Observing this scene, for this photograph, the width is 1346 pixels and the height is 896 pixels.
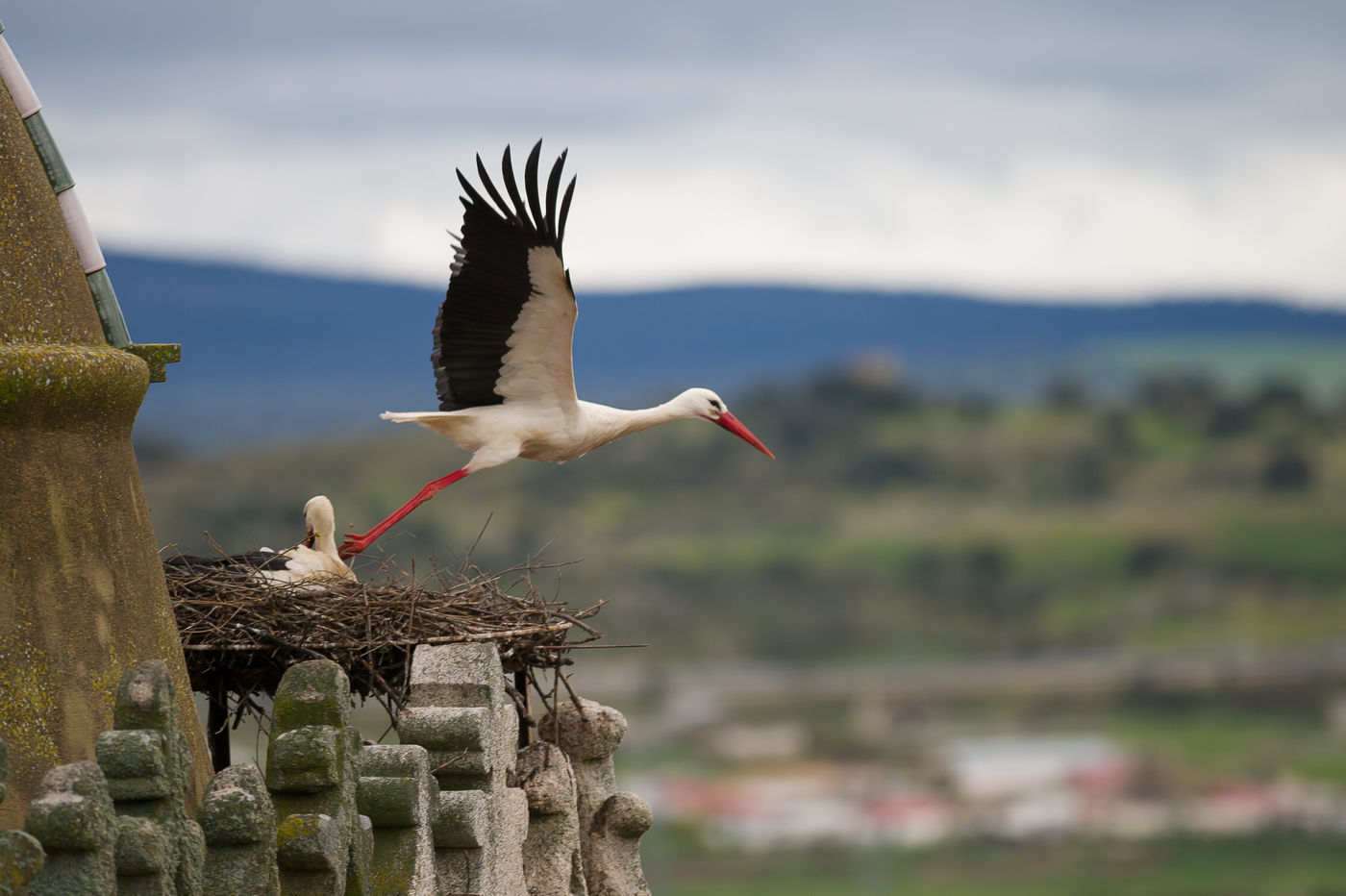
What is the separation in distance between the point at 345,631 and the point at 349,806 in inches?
74.0

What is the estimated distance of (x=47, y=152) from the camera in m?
6.94

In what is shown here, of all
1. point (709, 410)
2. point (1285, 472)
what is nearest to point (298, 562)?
point (709, 410)

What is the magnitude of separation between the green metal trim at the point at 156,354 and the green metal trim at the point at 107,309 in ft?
0.16

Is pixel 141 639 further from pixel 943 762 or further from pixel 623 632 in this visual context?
pixel 943 762

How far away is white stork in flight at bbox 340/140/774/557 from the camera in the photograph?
10.7 m

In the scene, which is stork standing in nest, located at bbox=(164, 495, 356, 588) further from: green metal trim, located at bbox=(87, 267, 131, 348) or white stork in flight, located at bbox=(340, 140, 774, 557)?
green metal trim, located at bbox=(87, 267, 131, 348)

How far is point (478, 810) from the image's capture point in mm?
7766

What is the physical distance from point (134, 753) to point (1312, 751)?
114m

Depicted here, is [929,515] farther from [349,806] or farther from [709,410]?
Answer: [349,806]

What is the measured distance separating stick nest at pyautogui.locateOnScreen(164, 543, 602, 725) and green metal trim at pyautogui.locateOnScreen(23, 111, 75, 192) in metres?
2.09

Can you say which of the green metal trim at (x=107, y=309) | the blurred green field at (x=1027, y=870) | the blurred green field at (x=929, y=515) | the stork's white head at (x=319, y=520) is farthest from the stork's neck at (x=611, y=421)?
the blurred green field at (x=1027, y=870)

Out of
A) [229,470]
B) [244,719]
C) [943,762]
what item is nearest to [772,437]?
[943,762]

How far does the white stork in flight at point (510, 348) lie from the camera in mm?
10656

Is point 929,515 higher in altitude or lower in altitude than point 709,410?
higher
